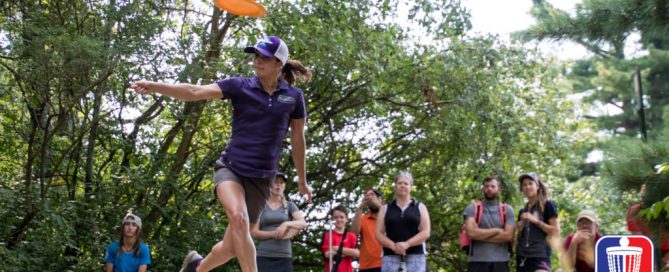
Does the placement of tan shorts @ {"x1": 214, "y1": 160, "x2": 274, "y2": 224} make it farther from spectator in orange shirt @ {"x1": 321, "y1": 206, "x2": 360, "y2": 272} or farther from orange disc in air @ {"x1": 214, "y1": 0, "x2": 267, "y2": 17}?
spectator in orange shirt @ {"x1": 321, "y1": 206, "x2": 360, "y2": 272}

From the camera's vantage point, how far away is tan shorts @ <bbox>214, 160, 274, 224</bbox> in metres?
6.00

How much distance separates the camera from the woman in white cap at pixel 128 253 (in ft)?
31.8

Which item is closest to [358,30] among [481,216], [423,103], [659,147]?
[423,103]

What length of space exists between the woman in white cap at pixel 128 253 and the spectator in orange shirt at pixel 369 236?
2368mm

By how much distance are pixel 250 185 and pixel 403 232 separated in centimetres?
361

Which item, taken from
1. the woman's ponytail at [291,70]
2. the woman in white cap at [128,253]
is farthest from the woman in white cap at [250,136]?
the woman in white cap at [128,253]

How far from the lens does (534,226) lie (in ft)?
30.2

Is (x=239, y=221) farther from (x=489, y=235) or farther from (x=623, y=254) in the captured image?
(x=489, y=235)

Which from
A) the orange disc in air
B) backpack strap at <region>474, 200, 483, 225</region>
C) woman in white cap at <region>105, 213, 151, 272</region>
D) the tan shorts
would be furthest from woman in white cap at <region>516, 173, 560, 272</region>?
woman in white cap at <region>105, 213, 151, 272</region>

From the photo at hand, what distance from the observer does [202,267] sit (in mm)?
6383

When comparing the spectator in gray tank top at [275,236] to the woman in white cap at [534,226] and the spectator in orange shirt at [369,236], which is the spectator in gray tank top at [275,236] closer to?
the spectator in orange shirt at [369,236]

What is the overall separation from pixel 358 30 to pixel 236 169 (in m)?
6.87

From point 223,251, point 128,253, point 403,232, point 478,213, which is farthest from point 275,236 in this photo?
point 223,251

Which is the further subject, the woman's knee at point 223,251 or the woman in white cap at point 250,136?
the woman's knee at point 223,251
